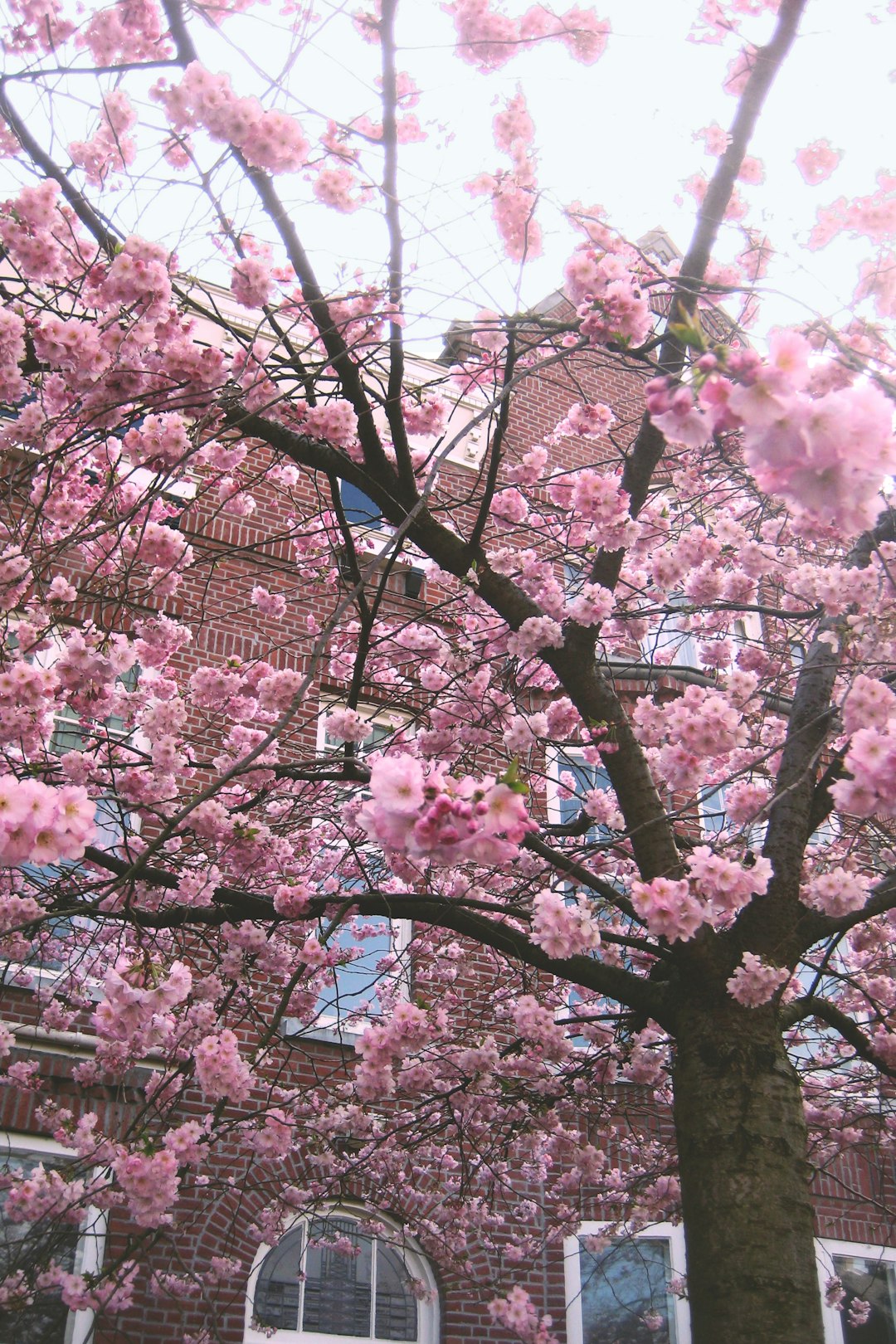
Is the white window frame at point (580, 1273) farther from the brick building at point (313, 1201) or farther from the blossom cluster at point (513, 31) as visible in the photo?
the blossom cluster at point (513, 31)

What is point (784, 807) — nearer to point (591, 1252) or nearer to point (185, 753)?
point (185, 753)

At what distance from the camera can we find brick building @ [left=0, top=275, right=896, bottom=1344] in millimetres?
6301

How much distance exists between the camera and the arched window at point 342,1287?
7074mm

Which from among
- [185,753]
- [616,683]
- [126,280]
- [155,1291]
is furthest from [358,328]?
[616,683]

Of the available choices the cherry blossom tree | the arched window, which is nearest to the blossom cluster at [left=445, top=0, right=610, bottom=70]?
the cherry blossom tree

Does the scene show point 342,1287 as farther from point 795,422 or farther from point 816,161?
point 816,161

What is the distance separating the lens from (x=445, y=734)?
6078 millimetres

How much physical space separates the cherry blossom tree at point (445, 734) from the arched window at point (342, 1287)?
16.6 inches

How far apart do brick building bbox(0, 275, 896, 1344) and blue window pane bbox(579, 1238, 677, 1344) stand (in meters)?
0.01

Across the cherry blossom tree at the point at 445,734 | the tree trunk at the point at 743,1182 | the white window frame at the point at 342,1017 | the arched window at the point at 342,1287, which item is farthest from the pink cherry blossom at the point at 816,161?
the arched window at the point at 342,1287

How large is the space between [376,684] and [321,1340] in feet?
14.1

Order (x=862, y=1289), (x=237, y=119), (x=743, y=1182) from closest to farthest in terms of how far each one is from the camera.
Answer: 1. (x=743, y=1182)
2. (x=237, y=119)
3. (x=862, y=1289)

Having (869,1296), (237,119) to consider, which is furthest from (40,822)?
(869,1296)

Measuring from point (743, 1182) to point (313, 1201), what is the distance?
9.94 feet
